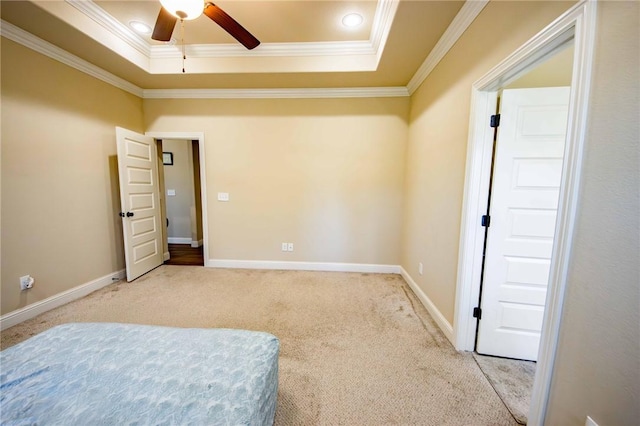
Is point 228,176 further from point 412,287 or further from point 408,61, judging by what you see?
point 412,287

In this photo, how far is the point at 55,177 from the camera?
2.38 meters

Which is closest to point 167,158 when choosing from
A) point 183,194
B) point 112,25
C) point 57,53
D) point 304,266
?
point 183,194

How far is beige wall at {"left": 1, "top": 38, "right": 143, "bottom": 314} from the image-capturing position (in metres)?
2.07

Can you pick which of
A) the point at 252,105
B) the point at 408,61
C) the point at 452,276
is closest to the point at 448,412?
the point at 452,276

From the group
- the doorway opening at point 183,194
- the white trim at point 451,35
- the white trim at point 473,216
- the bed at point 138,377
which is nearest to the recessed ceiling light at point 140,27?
the doorway opening at point 183,194

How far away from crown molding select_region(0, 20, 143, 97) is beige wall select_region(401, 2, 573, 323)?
150 inches

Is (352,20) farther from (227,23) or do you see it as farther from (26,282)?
(26,282)

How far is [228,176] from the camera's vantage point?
350cm

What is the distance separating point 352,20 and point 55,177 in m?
3.41

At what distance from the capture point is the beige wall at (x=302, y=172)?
3332mm

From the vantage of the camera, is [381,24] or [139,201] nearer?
→ [381,24]

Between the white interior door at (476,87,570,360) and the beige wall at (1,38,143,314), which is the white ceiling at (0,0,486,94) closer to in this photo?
the beige wall at (1,38,143,314)

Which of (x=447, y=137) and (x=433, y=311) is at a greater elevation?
(x=447, y=137)

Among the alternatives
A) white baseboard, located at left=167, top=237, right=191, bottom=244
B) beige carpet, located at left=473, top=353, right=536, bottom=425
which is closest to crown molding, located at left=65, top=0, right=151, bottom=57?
white baseboard, located at left=167, top=237, right=191, bottom=244
